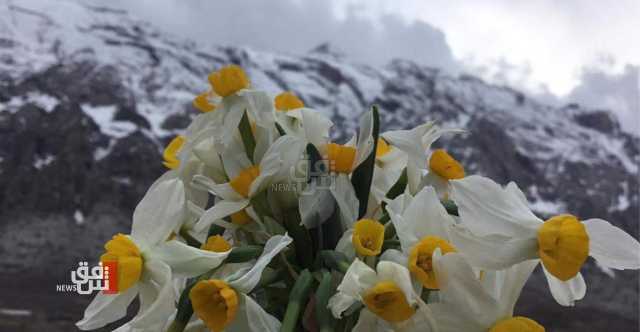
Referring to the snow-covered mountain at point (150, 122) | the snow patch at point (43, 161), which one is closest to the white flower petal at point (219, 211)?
the snow-covered mountain at point (150, 122)

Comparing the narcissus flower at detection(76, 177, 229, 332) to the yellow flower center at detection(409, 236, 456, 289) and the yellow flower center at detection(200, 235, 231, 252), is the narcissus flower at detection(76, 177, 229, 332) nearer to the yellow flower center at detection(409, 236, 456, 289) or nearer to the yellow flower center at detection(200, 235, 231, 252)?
the yellow flower center at detection(200, 235, 231, 252)

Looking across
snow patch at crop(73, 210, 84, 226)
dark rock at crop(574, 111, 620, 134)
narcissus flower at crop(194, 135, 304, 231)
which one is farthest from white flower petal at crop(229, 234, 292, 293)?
dark rock at crop(574, 111, 620, 134)

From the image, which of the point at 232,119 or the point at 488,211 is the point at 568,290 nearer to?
the point at 488,211

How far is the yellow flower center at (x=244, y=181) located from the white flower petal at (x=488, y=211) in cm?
25

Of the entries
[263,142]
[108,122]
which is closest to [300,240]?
[263,142]

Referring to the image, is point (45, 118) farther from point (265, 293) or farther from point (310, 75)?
point (265, 293)

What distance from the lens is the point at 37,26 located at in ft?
306

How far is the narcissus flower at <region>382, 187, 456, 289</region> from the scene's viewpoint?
0.63 meters

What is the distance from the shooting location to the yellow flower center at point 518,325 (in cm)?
61

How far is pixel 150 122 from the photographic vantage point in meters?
81.4

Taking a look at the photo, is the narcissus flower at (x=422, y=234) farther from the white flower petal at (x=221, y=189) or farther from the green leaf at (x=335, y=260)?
the white flower petal at (x=221, y=189)

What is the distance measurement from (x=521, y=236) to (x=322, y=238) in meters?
0.24

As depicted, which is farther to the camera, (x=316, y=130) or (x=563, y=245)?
(x=316, y=130)

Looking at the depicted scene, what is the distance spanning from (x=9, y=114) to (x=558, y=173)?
7327cm
